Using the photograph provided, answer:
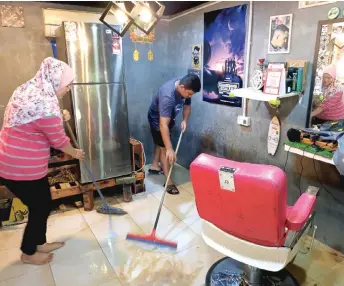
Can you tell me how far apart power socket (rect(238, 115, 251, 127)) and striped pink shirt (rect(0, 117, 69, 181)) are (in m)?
1.72

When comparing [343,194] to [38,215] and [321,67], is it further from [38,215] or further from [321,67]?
[38,215]

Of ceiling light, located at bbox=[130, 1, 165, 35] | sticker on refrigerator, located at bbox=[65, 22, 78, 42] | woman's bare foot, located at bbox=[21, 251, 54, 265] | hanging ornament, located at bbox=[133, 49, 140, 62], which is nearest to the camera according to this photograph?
woman's bare foot, located at bbox=[21, 251, 54, 265]

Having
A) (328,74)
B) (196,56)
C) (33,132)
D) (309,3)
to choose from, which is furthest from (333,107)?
(33,132)

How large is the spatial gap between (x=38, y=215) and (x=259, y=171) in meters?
1.61

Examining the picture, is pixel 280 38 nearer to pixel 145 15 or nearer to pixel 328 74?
pixel 328 74

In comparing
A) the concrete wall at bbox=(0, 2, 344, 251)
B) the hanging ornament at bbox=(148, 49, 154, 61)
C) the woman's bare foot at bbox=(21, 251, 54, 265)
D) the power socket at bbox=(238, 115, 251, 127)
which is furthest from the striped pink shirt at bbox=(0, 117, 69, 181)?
the hanging ornament at bbox=(148, 49, 154, 61)

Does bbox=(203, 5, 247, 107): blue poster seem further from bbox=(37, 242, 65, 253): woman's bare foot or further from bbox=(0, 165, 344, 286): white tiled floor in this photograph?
bbox=(37, 242, 65, 253): woman's bare foot

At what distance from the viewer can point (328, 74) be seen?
2039 millimetres

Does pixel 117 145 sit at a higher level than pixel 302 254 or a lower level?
higher

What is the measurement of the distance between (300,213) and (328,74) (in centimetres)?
115

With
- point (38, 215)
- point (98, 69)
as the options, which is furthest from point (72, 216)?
point (98, 69)

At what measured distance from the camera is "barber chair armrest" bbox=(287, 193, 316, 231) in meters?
1.35

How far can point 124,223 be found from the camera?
265 centimetres

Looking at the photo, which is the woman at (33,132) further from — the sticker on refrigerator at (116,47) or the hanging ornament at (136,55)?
the hanging ornament at (136,55)
